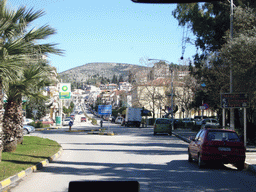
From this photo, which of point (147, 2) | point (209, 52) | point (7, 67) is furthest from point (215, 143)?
point (209, 52)

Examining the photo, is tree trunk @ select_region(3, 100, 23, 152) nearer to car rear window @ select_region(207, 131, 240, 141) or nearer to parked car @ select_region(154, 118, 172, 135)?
car rear window @ select_region(207, 131, 240, 141)

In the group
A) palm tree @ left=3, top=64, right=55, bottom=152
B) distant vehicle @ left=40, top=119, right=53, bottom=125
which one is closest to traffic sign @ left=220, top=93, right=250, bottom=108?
palm tree @ left=3, top=64, right=55, bottom=152

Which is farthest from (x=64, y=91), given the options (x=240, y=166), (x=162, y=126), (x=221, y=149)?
(x=240, y=166)

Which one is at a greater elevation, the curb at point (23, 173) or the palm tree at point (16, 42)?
the palm tree at point (16, 42)

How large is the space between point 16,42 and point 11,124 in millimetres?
6593

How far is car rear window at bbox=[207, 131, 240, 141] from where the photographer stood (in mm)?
13414

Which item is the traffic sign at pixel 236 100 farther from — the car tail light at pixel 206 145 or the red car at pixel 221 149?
the car tail light at pixel 206 145

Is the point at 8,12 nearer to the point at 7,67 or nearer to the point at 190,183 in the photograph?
the point at 7,67

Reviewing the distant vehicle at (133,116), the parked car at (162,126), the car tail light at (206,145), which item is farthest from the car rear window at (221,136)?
the distant vehicle at (133,116)

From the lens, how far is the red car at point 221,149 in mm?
12945

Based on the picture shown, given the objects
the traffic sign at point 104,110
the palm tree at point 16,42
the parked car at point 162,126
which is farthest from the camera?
the traffic sign at point 104,110

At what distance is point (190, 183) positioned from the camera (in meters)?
9.91

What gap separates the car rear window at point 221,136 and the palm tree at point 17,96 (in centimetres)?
702

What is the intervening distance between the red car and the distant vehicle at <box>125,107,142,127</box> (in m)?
49.9
